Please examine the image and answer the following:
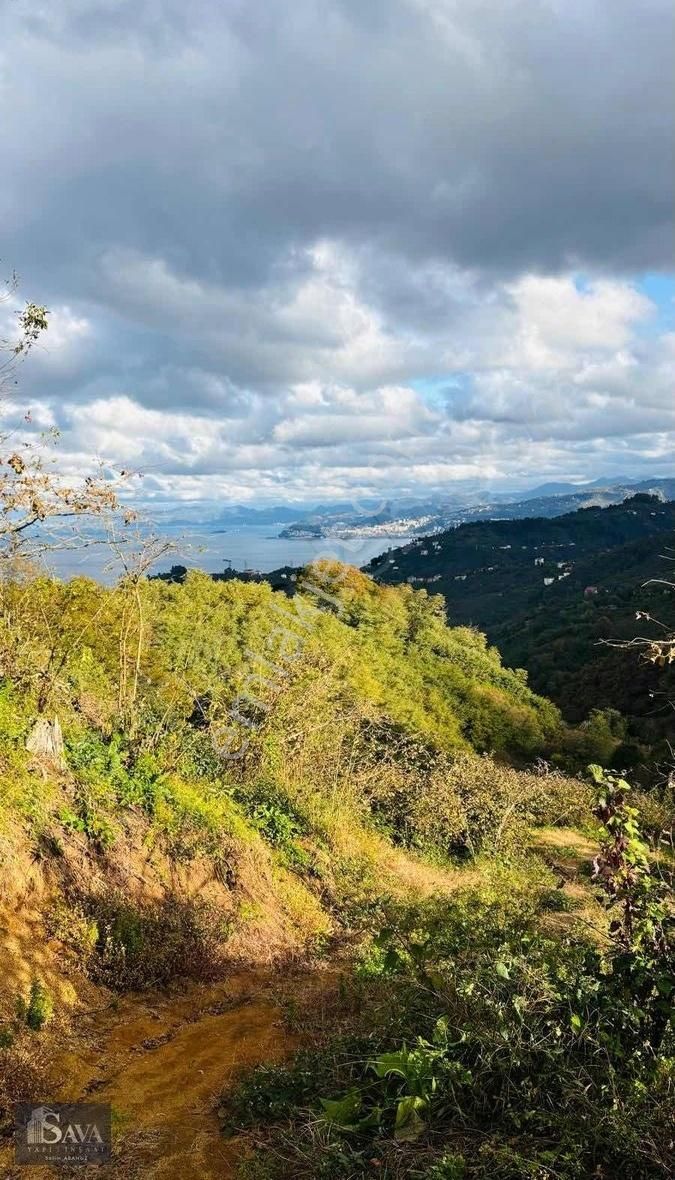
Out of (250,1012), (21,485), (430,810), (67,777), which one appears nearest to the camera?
(21,485)

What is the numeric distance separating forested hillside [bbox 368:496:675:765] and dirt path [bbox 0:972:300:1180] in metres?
4.06

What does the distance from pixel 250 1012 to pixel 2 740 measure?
147 inches

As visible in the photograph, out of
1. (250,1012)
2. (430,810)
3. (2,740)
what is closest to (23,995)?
(250,1012)

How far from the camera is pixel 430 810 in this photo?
1445 centimetres

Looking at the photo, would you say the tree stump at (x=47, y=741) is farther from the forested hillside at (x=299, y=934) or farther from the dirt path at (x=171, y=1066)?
the dirt path at (x=171, y=1066)

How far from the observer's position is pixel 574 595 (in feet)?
262

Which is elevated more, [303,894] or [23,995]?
[23,995]

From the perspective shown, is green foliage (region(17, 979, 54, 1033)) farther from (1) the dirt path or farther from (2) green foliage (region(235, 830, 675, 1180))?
(2) green foliage (region(235, 830, 675, 1180))

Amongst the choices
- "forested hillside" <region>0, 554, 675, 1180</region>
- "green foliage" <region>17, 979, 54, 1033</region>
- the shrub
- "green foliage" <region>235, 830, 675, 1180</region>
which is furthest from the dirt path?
"green foliage" <region>235, 830, 675, 1180</region>

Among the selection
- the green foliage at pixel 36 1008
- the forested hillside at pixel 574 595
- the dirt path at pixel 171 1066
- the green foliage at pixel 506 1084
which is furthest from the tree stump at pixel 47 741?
the forested hillside at pixel 574 595

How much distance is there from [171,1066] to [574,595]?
80298 mm

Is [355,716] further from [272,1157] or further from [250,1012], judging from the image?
[272,1157]

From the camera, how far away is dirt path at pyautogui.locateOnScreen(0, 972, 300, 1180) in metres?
4.05

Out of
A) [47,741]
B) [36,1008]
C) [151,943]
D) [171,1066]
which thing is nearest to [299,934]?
[151,943]
